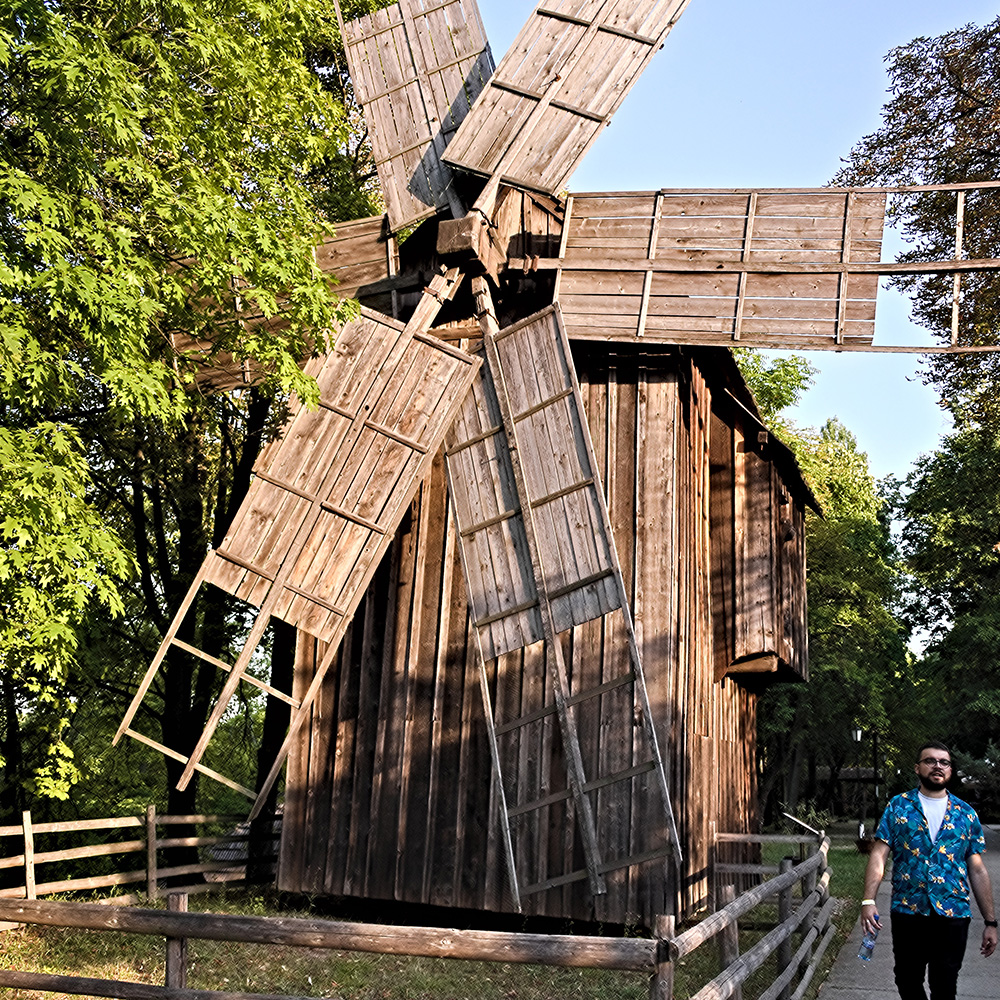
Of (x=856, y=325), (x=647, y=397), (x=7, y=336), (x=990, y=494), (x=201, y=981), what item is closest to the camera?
(x=7, y=336)

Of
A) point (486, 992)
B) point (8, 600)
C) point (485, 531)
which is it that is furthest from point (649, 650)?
point (8, 600)

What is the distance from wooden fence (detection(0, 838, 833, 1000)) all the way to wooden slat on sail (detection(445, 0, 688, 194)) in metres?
7.36

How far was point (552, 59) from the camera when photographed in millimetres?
11656

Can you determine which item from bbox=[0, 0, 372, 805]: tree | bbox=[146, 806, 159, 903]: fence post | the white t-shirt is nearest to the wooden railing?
the white t-shirt

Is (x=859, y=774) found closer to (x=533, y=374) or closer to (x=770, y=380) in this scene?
(x=770, y=380)

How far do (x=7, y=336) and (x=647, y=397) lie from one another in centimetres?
621

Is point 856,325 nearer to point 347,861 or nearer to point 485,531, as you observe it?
point 485,531

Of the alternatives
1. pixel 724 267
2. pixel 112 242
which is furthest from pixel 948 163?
pixel 112 242

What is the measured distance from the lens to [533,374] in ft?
35.6

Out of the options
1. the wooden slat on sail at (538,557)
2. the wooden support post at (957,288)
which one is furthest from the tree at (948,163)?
the wooden slat on sail at (538,557)

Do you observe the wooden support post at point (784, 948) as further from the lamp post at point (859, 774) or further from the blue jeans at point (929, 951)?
the lamp post at point (859, 774)

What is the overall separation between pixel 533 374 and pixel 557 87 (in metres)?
3.10

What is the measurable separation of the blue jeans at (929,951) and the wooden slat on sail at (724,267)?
241 inches

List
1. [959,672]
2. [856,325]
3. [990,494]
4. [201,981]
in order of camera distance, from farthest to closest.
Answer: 1. [959,672]
2. [990,494]
3. [856,325]
4. [201,981]
